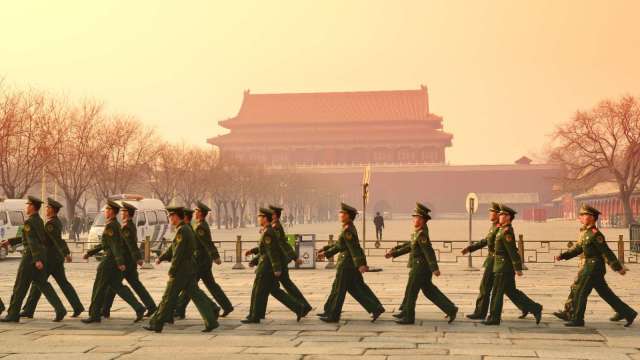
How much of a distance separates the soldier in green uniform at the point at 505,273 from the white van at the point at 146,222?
16652 mm

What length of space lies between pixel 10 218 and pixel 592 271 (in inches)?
763

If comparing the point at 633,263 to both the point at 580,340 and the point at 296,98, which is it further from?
the point at 296,98

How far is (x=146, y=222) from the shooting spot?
92.2 ft

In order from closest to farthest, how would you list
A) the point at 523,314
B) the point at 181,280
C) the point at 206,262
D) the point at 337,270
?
1. the point at 181,280
2. the point at 337,270
3. the point at 523,314
4. the point at 206,262

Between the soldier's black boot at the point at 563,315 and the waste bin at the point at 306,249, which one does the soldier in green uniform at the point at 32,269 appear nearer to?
the soldier's black boot at the point at 563,315

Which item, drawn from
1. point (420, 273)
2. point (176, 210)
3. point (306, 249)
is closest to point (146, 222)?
point (306, 249)

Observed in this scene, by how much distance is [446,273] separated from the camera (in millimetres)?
19828

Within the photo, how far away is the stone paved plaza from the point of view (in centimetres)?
875

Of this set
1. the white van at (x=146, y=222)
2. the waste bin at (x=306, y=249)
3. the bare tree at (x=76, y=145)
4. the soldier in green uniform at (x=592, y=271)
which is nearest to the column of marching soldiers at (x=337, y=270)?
the soldier in green uniform at (x=592, y=271)

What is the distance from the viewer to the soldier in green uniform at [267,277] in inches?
433

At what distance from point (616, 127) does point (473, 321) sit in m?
Answer: 39.9

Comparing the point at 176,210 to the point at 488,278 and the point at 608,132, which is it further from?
the point at 608,132

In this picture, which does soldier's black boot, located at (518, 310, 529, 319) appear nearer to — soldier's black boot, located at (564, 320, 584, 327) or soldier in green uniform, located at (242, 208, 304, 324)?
soldier's black boot, located at (564, 320, 584, 327)

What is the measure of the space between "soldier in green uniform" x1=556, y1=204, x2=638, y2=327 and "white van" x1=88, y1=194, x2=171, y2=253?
56.5ft
